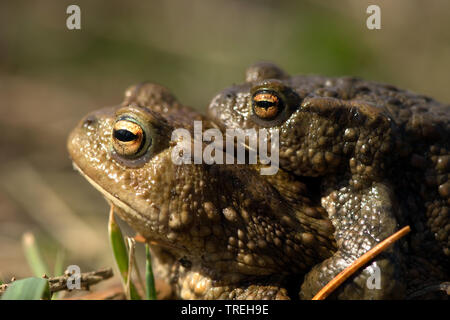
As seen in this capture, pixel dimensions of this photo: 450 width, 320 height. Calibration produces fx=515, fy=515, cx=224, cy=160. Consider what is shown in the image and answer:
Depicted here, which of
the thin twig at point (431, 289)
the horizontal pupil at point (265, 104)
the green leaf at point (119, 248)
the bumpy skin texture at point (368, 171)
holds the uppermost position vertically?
the horizontal pupil at point (265, 104)

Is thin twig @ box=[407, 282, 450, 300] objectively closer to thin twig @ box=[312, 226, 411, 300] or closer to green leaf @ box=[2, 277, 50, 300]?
thin twig @ box=[312, 226, 411, 300]

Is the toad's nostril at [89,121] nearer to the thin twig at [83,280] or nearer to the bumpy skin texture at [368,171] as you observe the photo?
the bumpy skin texture at [368,171]

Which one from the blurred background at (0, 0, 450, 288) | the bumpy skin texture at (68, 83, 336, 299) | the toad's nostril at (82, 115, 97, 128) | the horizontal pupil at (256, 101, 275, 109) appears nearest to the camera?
the bumpy skin texture at (68, 83, 336, 299)

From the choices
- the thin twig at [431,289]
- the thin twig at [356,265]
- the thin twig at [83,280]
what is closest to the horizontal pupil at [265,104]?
the thin twig at [356,265]

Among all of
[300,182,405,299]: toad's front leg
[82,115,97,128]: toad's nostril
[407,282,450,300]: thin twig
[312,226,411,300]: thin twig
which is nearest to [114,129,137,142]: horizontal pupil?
[82,115,97,128]: toad's nostril

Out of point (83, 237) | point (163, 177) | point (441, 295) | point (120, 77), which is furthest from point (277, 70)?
point (120, 77)

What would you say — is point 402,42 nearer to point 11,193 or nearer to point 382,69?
point 382,69
